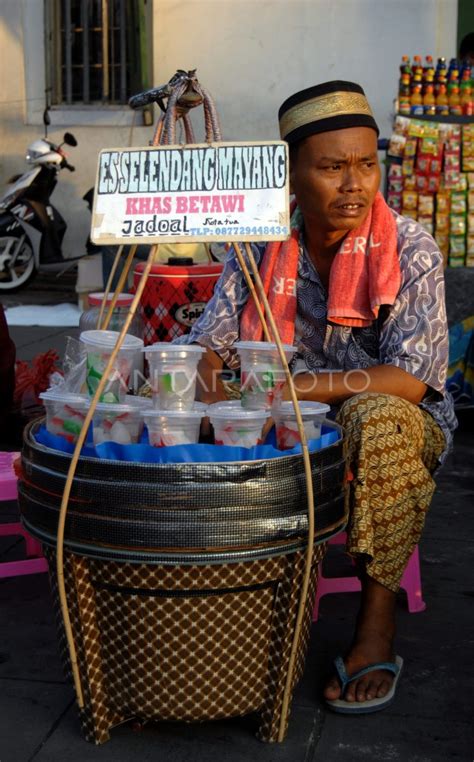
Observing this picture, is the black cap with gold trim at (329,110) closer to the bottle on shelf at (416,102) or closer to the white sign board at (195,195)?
the white sign board at (195,195)

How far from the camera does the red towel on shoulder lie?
256 cm

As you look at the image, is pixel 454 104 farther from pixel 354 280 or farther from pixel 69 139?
pixel 69 139

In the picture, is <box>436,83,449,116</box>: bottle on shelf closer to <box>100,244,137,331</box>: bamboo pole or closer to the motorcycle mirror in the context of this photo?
<box>100,244,137,331</box>: bamboo pole

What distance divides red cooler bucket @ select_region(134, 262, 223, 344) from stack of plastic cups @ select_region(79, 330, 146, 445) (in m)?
2.26

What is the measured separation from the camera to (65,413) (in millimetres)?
2197

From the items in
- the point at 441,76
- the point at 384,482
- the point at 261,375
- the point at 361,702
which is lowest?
the point at 361,702

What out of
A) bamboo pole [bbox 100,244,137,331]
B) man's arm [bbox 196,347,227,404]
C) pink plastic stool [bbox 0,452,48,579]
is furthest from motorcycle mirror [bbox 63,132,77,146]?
bamboo pole [bbox 100,244,137,331]

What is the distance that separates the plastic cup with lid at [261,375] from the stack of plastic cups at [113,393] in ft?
0.74

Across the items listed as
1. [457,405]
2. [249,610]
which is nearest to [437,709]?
[249,610]

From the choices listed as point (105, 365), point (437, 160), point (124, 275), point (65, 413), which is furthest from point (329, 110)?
point (437, 160)

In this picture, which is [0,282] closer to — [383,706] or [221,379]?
[221,379]

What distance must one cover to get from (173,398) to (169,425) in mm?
98

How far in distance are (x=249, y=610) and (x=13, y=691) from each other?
73 cm

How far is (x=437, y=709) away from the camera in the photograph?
228 cm
